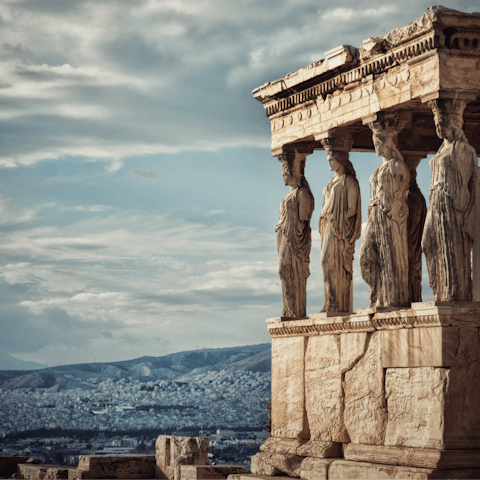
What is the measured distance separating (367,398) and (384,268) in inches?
64.9

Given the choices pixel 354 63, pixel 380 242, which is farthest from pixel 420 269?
pixel 354 63

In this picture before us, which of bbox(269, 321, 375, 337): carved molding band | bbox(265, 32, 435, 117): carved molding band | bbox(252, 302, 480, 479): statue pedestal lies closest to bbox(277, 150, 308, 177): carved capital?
bbox(265, 32, 435, 117): carved molding band

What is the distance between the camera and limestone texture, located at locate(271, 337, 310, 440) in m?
15.4

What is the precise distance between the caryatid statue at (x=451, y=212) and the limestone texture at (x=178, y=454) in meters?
6.00

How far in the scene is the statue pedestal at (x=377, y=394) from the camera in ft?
42.0

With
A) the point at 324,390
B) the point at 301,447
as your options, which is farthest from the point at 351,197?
the point at 301,447

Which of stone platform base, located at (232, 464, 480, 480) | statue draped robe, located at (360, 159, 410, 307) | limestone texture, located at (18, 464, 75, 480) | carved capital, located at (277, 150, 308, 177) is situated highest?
carved capital, located at (277, 150, 308, 177)

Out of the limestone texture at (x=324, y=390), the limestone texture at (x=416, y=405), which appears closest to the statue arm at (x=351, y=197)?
the limestone texture at (x=324, y=390)

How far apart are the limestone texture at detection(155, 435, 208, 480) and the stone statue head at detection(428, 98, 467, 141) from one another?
709 centimetres

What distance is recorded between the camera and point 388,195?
46.3 feet

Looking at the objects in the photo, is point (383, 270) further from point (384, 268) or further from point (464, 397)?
point (464, 397)

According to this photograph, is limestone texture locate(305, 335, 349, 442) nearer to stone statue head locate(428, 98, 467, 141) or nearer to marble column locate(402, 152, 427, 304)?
marble column locate(402, 152, 427, 304)

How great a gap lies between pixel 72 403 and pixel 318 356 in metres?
43.8

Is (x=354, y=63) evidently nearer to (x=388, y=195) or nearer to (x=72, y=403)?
(x=388, y=195)
